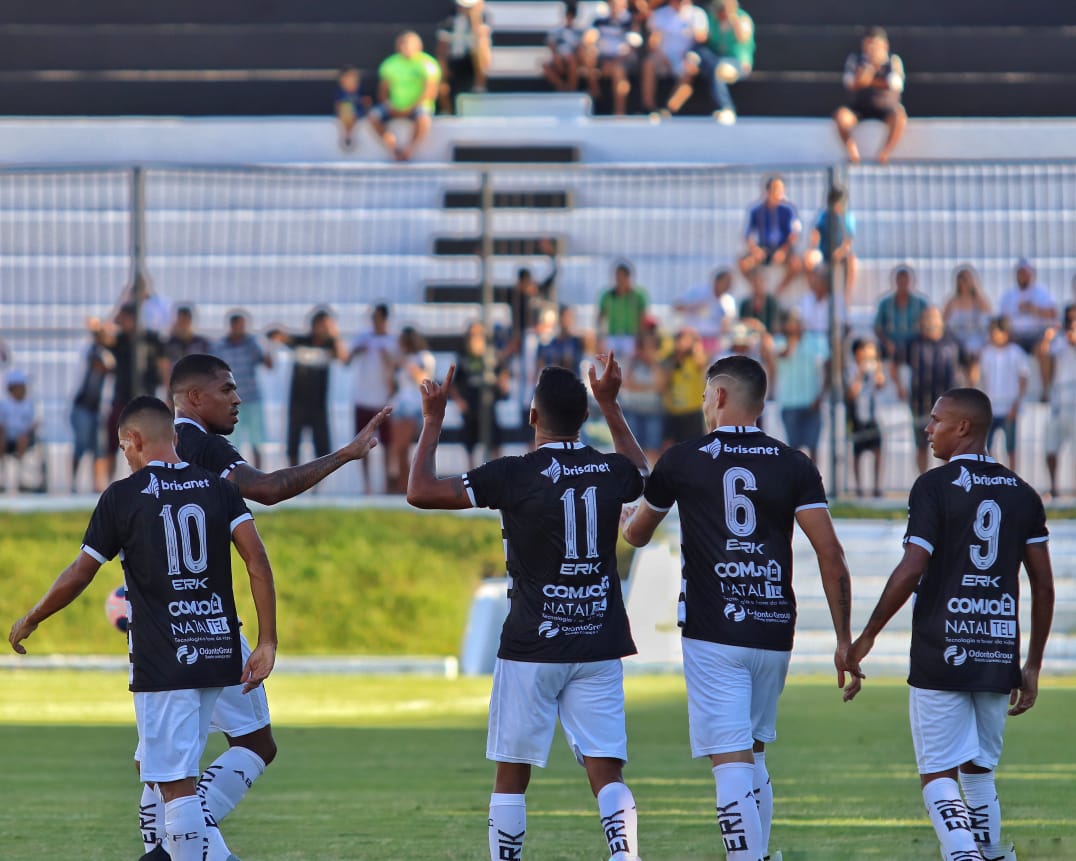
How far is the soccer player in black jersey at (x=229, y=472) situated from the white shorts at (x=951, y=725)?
7.37ft

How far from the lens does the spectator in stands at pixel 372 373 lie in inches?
719

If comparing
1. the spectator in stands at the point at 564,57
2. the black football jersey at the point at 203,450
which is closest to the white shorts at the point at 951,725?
the black football jersey at the point at 203,450

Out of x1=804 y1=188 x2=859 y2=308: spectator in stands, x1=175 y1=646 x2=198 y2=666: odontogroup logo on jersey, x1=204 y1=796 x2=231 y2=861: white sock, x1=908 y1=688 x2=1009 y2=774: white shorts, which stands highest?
x1=804 y1=188 x2=859 y2=308: spectator in stands

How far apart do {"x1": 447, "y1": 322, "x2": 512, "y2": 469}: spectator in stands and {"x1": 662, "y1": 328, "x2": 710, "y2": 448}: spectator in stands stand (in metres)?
1.48

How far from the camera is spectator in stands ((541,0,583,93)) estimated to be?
2688 cm

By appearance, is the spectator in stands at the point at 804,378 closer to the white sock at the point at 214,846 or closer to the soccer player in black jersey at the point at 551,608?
the soccer player in black jersey at the point at 551,608

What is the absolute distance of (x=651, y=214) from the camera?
22250 millimetres

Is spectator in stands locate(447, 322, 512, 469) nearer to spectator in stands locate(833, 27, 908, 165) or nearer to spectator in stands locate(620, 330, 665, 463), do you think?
spectator in stands locate(620, 330, 665, 463)

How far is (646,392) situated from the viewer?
694 inches

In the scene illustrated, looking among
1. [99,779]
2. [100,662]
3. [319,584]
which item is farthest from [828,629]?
[99,779]

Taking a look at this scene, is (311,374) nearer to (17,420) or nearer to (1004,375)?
(17,420)

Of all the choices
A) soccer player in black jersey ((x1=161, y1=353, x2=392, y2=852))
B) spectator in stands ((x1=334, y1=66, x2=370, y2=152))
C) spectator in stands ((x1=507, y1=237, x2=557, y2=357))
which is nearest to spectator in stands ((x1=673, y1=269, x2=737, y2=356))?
spectator in stands ((x1=507, y1=237, x2=557, y2=357))

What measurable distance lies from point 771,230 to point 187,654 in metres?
13.8

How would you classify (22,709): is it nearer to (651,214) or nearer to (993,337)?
(993,337)
